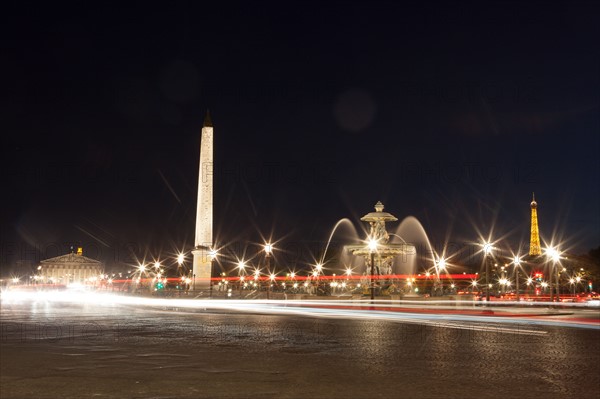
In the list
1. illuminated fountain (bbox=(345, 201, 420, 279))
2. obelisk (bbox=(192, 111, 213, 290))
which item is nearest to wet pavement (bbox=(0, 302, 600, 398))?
illuminated fountain (bbox=(345, 201, 420, 279))

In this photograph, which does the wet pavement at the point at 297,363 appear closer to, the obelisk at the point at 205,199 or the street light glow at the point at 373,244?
the street light glow at the point at 373,244

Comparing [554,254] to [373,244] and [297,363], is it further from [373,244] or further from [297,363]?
[297,363]

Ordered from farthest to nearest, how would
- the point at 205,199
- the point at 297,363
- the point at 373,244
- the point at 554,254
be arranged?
the point at 205,199
the point at 554,254
the point at 373,244
the point at 297,363

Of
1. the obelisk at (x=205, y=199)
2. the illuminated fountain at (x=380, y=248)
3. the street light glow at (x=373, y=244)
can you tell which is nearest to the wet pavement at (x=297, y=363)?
the street light glow at (x=373, y=244)

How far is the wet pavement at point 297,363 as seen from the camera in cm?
811

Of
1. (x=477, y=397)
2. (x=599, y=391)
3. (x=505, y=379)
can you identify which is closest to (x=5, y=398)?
(x=477, y=397)

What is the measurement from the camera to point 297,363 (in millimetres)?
10781

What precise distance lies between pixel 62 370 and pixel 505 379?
6935 mm

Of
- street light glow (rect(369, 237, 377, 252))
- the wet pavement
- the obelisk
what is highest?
the obelisk

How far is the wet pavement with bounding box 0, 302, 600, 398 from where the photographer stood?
319 inches

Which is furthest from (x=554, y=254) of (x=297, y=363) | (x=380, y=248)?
(x=297, y=363)

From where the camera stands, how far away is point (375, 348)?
13.2m

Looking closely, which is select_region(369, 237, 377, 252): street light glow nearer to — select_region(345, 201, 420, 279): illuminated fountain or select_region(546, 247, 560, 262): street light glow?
select_region(345, 201, 420, 279): illuminated fountain

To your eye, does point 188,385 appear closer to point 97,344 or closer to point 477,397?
point 477,397
